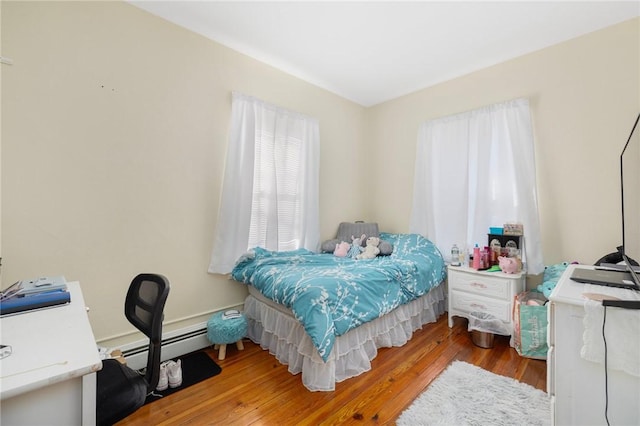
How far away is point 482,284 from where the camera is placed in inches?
99.2

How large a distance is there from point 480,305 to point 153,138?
3109 millimetres

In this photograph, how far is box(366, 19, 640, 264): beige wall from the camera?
2.17 metres

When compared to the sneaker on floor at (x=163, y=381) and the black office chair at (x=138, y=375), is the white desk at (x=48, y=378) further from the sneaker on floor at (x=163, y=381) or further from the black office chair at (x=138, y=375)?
the sneaker on floor at (x=163, y=381)

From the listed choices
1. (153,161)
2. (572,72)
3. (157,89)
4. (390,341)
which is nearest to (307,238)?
(390,341)

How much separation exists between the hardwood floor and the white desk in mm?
990

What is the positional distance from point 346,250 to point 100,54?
103 inches

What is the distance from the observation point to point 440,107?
10.5ft

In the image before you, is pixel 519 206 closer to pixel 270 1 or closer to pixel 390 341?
pixel 390 341

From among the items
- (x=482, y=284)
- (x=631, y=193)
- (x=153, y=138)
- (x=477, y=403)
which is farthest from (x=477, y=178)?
(x=153, y=138)

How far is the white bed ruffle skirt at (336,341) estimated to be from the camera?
6.01 ft

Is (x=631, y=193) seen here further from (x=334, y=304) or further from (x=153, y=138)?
(x=153, y=138)

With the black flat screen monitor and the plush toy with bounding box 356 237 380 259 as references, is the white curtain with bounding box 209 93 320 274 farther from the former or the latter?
the black flat screen monitor

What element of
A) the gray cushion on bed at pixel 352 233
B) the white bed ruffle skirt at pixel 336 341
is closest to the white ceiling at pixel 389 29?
the gray cushion on bed at pixel 352 233

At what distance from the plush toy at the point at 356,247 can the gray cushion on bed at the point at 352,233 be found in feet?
0.33
